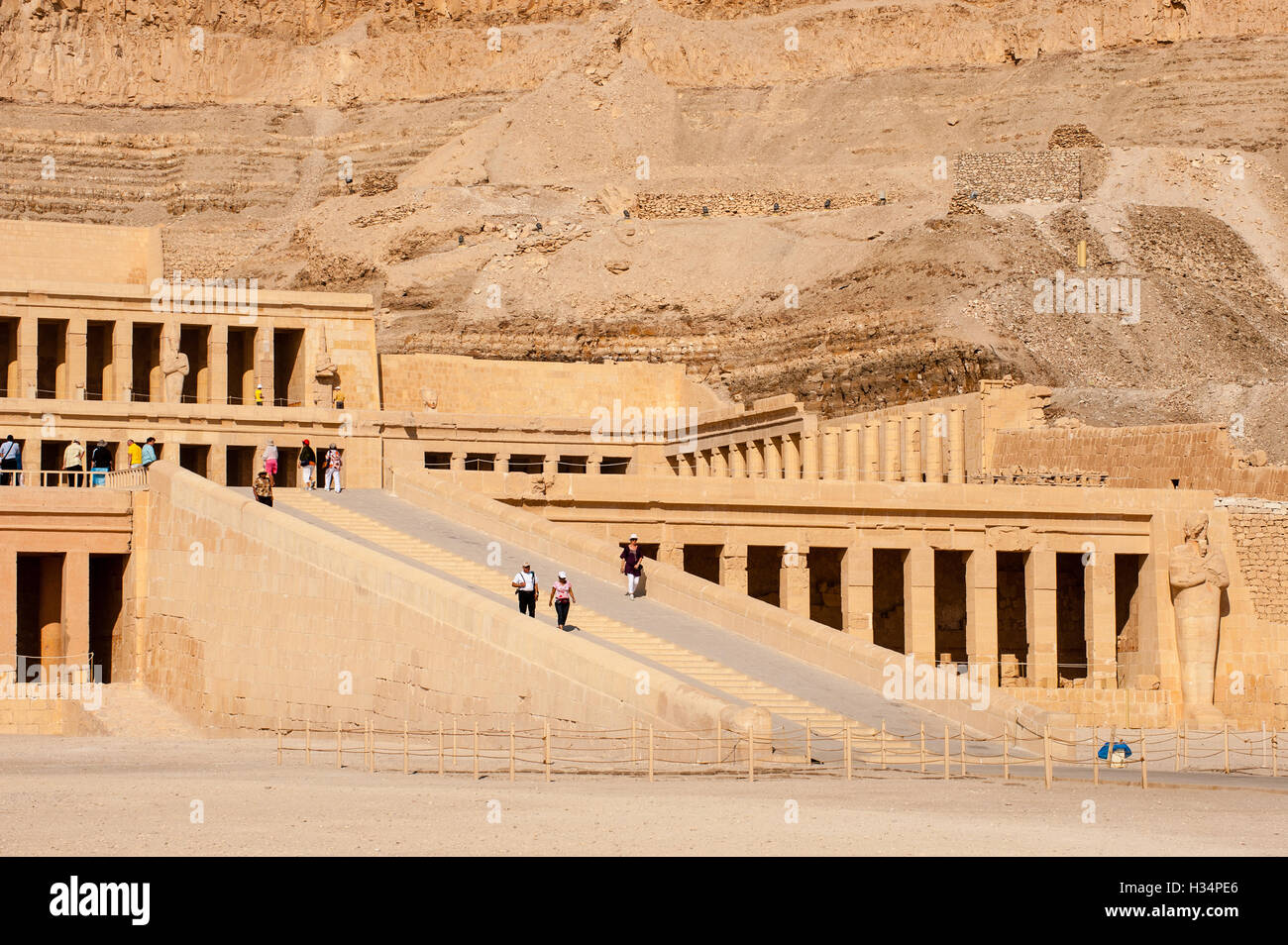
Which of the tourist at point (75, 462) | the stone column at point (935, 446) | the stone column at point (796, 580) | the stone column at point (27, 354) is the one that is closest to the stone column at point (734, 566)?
the stone column at point (796, 580)

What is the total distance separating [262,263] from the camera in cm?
10312

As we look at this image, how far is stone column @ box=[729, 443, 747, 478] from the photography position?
56.7m

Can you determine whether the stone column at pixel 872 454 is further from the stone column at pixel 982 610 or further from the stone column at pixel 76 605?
the stone column at pixel 76 605

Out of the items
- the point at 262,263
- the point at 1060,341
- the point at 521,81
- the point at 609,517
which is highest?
the point at 521,81

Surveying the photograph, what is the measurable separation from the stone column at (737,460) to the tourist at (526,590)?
999 inches

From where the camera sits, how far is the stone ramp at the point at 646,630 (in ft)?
95.3

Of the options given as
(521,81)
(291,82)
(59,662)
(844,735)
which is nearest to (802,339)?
(59,662)

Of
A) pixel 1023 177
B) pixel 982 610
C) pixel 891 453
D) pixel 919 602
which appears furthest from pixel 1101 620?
pixel 1023 177

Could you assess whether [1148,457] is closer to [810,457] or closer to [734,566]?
[810,457]

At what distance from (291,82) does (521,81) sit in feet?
54.3

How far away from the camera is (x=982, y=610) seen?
42094mm
